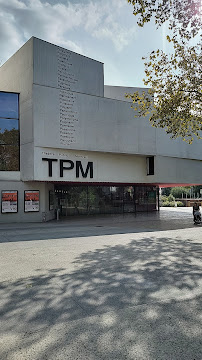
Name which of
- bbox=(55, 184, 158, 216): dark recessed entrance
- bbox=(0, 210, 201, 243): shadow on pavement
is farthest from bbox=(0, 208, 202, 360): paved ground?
bbox=(55, 184, 158, 216): dark recessed entrance

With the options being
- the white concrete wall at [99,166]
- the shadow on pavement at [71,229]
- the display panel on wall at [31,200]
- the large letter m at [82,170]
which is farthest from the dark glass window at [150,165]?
the display panel on wall at [31,200]

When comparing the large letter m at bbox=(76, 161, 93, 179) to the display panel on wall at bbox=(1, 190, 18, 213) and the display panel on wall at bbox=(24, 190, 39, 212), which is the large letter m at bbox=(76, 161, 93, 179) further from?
the display panel on wall at bbox=(1, 190, 18, 213)

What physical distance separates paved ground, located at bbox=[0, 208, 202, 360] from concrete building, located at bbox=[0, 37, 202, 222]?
1191cm

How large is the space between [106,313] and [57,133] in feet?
55.6

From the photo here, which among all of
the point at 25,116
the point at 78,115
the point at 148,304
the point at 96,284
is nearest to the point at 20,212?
the point at 25,116

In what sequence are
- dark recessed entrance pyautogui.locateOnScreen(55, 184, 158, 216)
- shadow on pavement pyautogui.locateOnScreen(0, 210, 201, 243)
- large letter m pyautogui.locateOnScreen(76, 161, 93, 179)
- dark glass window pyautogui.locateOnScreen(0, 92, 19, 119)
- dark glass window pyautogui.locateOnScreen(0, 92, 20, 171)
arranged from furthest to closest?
dark recessed entrance pyautogui.locateOnScreen(55, 184, 158, 216) < large letter m pyautogui.locateOnScreen(76, 161, 93, 179) < dark glass window pyautogui.locateOnScreen(0, 92, 19, 119) < dark glass window pyautogui.locateOnScreen(0, 92, 20, 171) < shadow on pavement pyautogui.locateOnScreen(0, 210, 201, 243)

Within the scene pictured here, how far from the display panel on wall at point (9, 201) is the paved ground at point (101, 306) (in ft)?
37.5

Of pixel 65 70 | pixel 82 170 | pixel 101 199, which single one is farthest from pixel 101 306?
pixel 101 199

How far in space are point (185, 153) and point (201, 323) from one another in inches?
1003

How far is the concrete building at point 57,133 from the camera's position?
1977cm

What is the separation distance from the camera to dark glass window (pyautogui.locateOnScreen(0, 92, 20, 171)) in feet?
67.0

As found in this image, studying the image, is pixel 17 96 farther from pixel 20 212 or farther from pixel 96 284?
pixel 96 284

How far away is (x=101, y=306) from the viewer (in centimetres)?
474

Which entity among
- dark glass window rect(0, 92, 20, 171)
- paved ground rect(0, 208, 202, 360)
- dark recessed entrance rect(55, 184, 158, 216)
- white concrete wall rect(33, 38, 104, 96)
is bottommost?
paved ground rect(0, 208, 202, 360)
